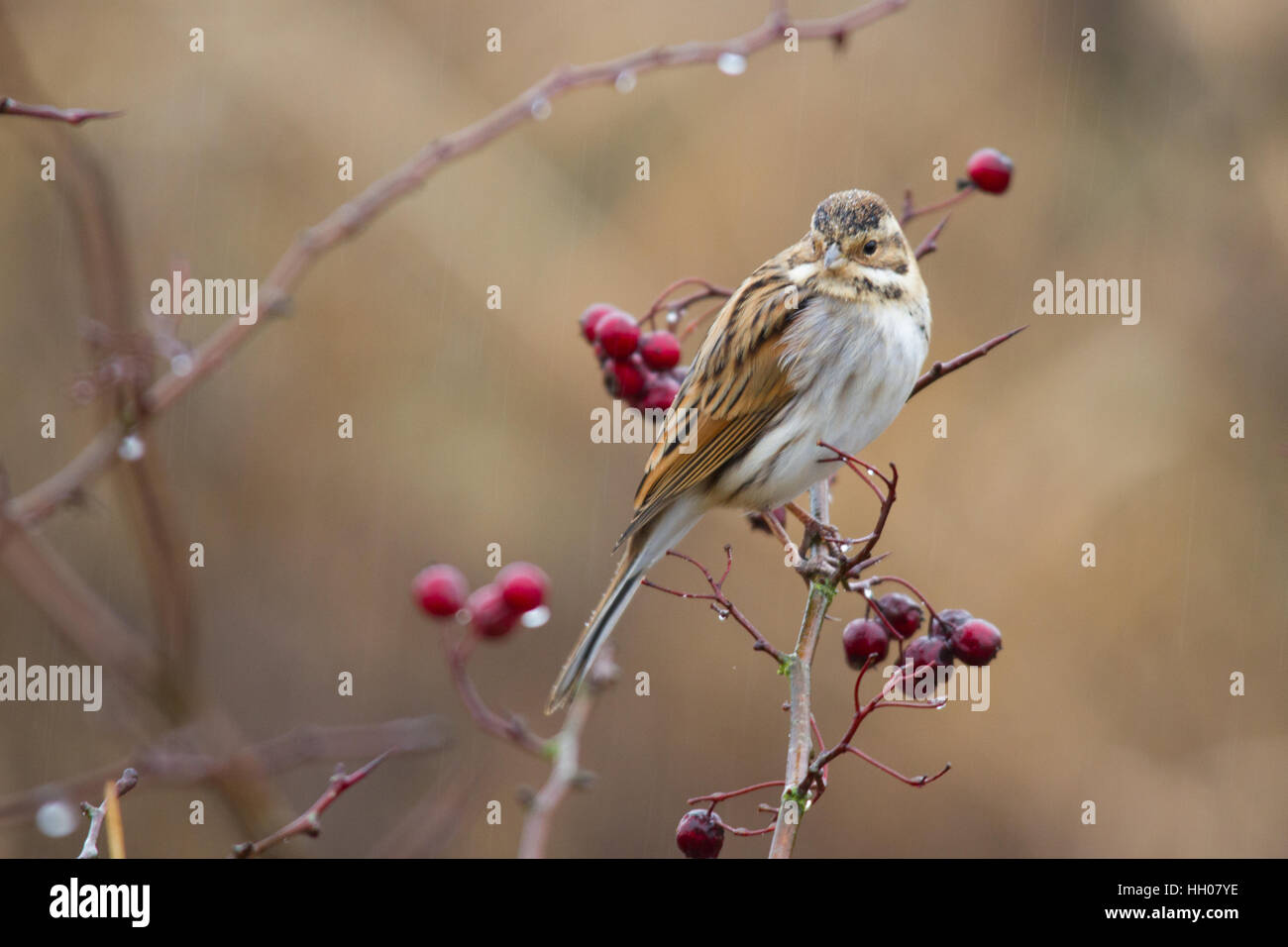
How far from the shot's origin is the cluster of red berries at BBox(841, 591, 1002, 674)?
11.2 feet

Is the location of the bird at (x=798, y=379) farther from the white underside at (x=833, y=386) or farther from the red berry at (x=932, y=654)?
the red berry at (x=932, y=654)

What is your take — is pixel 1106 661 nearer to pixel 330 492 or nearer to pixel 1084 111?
pixel 1084 111

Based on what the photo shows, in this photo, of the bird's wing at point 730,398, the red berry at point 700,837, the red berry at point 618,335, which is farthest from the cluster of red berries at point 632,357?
the red berry at point 700,837

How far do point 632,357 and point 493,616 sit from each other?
175 centimetres

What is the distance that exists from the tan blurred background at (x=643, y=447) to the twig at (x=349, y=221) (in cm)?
341

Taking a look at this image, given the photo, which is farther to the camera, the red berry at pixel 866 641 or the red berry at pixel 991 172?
the red berry at pixel 991 172

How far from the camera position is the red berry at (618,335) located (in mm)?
4266

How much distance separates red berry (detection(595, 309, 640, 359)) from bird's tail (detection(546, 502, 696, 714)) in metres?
0.74

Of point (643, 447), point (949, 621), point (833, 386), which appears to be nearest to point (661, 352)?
point (833, 386)

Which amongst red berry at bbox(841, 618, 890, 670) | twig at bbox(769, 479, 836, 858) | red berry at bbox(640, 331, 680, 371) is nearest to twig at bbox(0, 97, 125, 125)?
twig at bbox(769, 479, 836, 858)

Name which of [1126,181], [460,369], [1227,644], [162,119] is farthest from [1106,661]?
[162,119]

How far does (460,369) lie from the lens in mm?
7480

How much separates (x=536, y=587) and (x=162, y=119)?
5.53 m

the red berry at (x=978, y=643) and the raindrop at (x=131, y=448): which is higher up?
the raindrop at (x=131, y=448)
